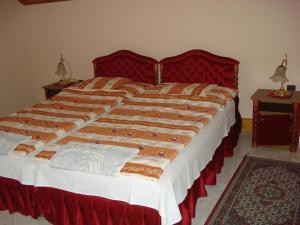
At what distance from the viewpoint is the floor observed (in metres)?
3.14

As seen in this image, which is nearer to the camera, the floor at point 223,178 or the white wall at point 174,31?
the floor at point 223,178

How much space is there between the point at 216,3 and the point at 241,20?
1.25ft

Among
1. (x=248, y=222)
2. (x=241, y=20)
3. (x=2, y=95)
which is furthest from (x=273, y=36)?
(x=2, y=95)

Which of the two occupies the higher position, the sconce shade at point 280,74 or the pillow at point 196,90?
the sconce shade at point 280,74

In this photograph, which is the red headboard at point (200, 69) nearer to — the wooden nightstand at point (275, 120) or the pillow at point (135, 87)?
the pillow at point (135, 87)

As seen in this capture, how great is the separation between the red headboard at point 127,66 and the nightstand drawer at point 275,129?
1616 mm

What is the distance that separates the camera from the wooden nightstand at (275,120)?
4.04 m

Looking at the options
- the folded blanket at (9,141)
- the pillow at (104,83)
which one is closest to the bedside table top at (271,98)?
the pillow at (104,83)

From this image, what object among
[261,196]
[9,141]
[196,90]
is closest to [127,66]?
[196,90]

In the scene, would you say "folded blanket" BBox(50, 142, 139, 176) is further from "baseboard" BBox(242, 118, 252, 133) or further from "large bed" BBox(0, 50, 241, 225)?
"baseboard" BBox(242, 118, 252, 133)

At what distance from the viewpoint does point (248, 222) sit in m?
2.96

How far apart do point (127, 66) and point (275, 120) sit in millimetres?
2198

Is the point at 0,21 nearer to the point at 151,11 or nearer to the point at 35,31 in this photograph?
the point at 35,31

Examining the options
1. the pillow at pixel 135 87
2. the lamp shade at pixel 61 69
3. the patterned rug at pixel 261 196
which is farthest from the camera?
the lamp shade at pixel 61 69
